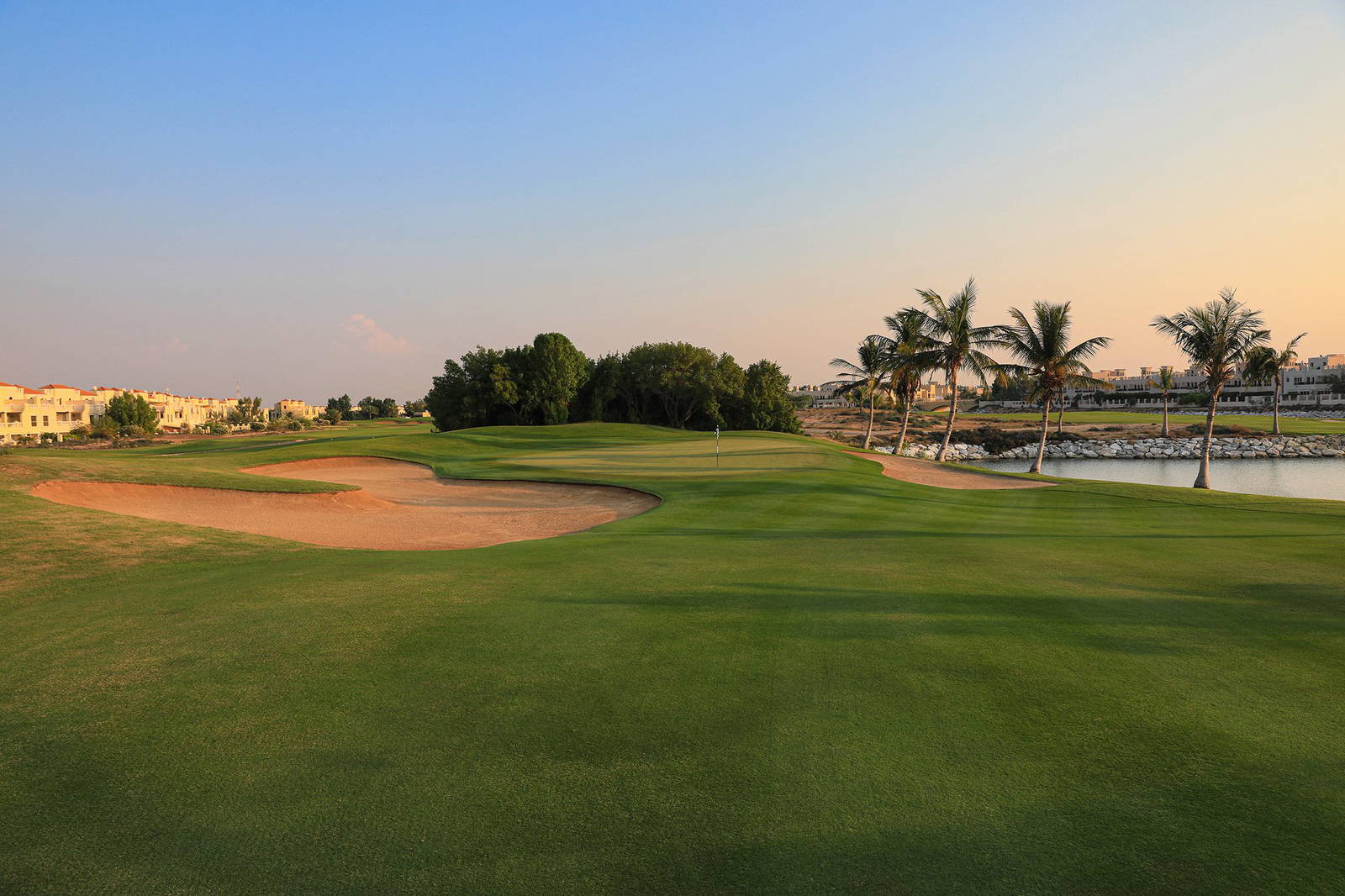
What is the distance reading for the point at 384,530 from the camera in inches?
591

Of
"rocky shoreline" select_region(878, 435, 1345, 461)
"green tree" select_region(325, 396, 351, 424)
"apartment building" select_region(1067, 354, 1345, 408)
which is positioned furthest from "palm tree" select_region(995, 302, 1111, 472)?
"green tree" select_region(325, 396, 351, 424)

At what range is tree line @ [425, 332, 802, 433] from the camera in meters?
65.8

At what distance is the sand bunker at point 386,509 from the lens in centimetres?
1411

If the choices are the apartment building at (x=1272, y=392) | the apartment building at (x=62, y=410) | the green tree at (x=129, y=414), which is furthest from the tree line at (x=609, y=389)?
the apartment building at (x=1272, y=392)

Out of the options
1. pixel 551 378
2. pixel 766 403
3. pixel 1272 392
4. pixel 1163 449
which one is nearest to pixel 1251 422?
pixel 1163 449

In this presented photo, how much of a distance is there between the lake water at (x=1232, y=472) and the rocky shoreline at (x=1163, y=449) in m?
A: 1.82

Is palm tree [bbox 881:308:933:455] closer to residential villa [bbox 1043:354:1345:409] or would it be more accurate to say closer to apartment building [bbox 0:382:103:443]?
residential villa [bbox 1043:354:1345:409]

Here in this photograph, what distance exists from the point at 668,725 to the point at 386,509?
1583 cm

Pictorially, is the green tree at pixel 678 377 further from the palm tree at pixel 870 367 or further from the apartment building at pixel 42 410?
A: the apartment building at pixel 42 410

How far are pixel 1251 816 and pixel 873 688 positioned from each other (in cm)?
213

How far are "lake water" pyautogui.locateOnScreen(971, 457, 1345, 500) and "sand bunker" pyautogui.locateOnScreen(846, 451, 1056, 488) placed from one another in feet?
30.4

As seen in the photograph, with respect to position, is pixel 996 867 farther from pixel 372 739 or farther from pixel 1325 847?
pixel 372 739

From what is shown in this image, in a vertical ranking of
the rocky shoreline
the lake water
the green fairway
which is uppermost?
the green fairway

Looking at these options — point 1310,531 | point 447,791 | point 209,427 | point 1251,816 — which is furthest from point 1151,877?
point 209,427
